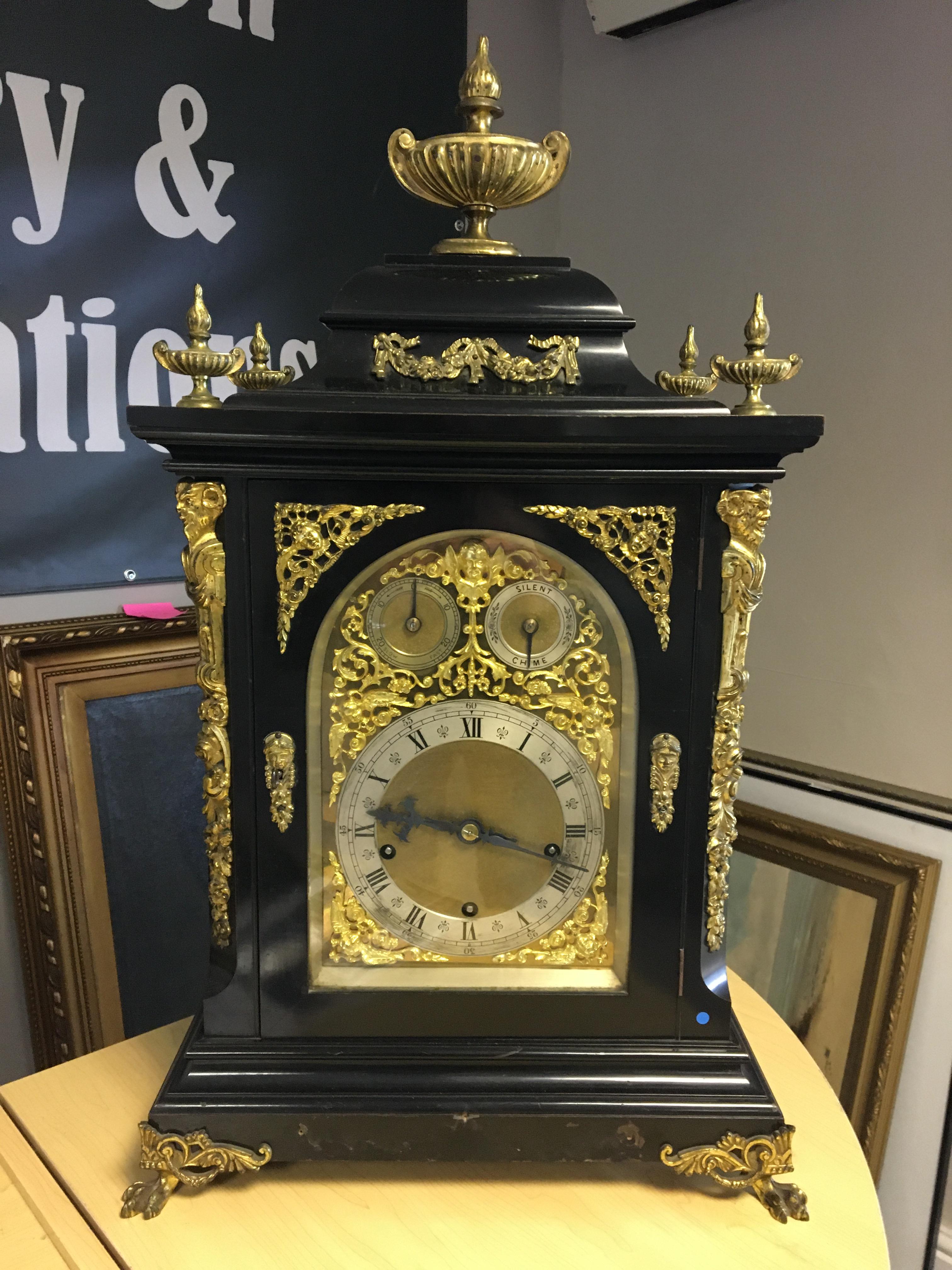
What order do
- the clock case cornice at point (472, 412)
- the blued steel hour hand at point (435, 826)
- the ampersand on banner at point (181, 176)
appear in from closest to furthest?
the clock case cornice at point (472, 412) → the blued steel hour hand at point (435, 826) → the ampersand on banner at point (181, 176)

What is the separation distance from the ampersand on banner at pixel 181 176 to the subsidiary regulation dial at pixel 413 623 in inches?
30.8

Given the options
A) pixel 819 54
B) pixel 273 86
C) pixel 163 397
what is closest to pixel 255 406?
pixel 163 397

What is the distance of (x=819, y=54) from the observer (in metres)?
1.23

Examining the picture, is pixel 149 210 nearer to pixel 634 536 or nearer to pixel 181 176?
pixel 181 176

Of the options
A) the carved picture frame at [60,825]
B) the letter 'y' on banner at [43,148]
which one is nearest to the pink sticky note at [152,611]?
the carved picture frame at [60,825]

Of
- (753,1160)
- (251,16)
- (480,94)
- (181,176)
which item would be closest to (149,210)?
(181,176)

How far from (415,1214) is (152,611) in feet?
2.71

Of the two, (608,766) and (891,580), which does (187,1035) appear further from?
(891,580)

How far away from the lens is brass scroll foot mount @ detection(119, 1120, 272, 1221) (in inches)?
27.6

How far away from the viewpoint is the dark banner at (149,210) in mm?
1080

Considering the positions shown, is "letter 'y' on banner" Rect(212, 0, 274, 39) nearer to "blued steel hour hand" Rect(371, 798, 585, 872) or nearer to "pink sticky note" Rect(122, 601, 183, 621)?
"pink sticky note" Rect(122, 601, 183, 621)

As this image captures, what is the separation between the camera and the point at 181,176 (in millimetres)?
1194

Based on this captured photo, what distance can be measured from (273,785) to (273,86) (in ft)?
3.51

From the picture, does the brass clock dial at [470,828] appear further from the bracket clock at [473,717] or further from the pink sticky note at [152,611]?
the pink sticky note at [152,611]
